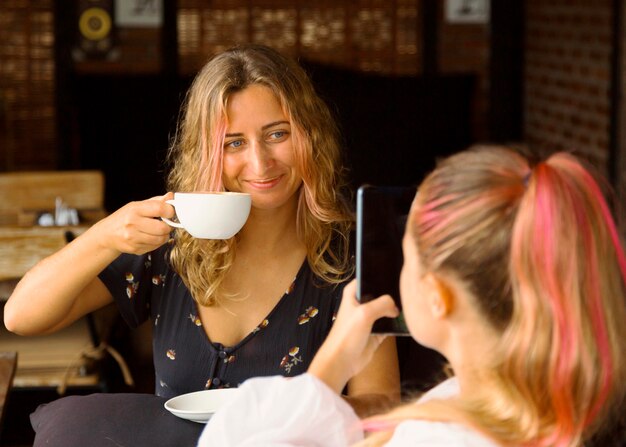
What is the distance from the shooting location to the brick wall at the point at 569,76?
4.95 meters

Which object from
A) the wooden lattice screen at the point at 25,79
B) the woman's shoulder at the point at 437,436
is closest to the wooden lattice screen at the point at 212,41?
the wooden lattice screen at the point at 25,79

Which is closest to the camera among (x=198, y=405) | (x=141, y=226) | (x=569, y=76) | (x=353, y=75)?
(x=198, y=405)

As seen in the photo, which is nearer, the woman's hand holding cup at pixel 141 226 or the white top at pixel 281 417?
the white top at pixel 281 417

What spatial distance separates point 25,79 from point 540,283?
4.63 m

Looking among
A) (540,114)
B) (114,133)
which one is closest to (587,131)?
(540,114)

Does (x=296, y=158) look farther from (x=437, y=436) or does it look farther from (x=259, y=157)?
(x=437, y=436)

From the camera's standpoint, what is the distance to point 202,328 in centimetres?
187

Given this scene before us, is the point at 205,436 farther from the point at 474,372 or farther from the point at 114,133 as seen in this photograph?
the point at 114,133

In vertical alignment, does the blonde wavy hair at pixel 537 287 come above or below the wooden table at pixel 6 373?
above

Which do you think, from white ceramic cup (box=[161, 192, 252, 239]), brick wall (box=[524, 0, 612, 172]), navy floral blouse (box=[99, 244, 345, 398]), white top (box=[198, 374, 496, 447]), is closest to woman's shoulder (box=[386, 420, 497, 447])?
white top (box=[198, 374, 496, 447])

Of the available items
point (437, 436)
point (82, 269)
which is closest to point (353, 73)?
point (82, 269)

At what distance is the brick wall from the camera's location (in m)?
4.95

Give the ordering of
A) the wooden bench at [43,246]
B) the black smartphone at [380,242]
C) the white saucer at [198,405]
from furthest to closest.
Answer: the wooden bench at [43,246] < the white saucer at [198,405] < the black smartphone at [380,242]

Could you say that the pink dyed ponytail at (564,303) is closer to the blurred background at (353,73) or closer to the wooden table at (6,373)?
the wooden table at (6,373)
